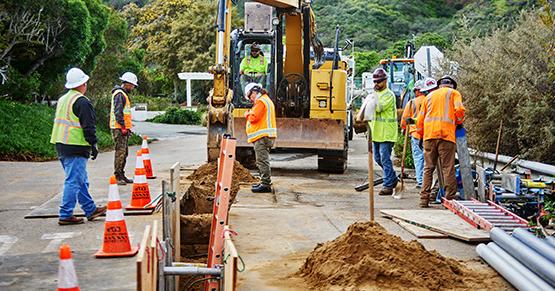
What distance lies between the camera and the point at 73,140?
9.30 meters

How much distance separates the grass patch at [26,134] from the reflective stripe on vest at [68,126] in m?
10.4

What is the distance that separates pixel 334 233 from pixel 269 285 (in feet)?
8.07

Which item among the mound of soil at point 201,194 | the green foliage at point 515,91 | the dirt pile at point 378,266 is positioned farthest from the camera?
the green foliage at point 515,91

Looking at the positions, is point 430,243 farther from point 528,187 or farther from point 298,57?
point 298,57

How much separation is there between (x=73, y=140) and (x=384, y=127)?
5317mm

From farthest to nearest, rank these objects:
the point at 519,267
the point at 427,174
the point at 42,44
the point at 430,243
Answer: the point at 42,44, the point at 427,174, the point at 430,243, the point at 519,267

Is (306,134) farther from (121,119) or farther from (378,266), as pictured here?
(378,266)

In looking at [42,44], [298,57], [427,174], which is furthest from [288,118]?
[42,44]

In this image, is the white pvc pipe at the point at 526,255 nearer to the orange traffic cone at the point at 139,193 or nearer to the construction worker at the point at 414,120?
the orange traffic cone at the point at 139,193

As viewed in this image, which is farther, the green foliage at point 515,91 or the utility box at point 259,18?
the utility box at point 259,18

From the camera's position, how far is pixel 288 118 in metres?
15.9

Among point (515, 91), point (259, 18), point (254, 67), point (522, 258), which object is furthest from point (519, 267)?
point (259, 18)

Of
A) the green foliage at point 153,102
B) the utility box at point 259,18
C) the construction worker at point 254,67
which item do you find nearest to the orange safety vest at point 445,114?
the construction worker at point 254,67

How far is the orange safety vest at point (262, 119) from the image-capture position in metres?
12.7
